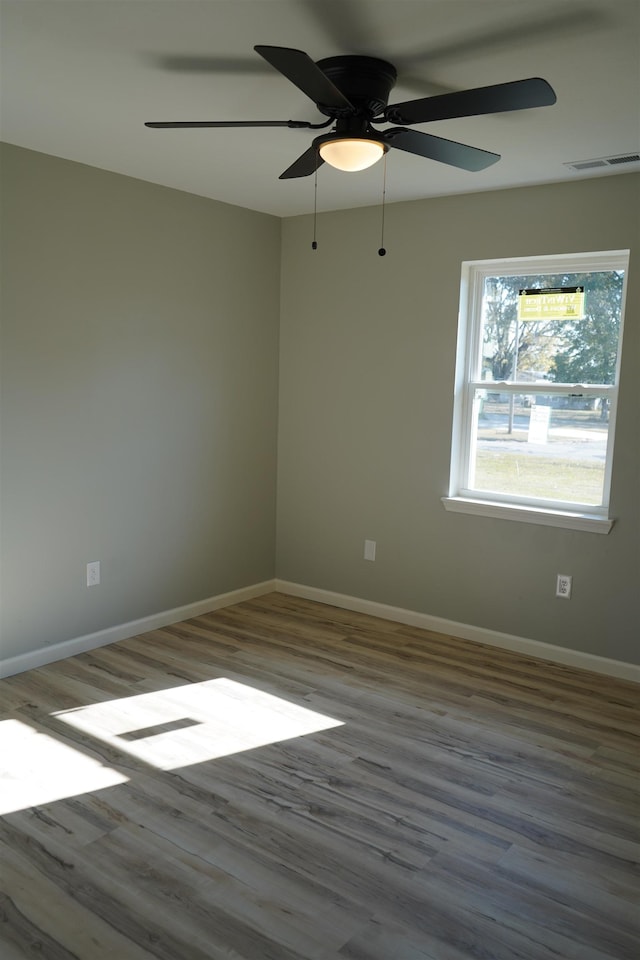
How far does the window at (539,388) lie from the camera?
3959 mm

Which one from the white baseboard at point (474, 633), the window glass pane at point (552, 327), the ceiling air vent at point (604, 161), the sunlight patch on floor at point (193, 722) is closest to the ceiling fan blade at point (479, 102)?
the ceiling air vent at point (604, 161)

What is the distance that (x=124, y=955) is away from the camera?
1994 millimetres

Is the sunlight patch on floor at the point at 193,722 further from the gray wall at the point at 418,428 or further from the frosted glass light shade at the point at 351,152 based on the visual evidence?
the frosted glass light shade at the point at 351,152

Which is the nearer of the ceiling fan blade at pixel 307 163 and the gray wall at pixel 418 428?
the ceiling fan blade at pixel 307 163

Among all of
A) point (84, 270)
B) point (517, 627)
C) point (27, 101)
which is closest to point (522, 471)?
point (517, 627)

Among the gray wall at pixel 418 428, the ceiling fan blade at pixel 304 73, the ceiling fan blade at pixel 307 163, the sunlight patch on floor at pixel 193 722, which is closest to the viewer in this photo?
the ceiling fan blade at pixel 304 73

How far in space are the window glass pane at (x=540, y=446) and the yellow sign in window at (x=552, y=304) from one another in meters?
0.43

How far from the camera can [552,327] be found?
13.5 ft

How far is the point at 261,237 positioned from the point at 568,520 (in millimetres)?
2563

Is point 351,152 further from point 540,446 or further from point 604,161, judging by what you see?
point 540,446

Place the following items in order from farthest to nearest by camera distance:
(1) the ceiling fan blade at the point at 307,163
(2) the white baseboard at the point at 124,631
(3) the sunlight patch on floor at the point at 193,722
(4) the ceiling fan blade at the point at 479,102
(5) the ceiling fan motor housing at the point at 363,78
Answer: (2) the white baseboard at the point at 124,631 < (3) the sunlight patch on floor at the point at 193,722 < (1) the ceiling fan blade at the point at 307,163 < (5) the ceiling fan motor housing at the point at 363,78 < (4) the ceiling fan blade at the point at 479,102

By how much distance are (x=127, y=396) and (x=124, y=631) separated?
4.28 feet

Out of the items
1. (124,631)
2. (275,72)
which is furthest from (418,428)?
(275,72)

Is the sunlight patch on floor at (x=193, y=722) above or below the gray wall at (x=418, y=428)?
below
